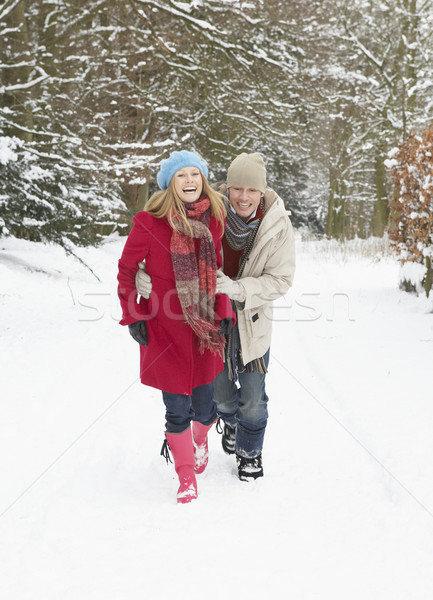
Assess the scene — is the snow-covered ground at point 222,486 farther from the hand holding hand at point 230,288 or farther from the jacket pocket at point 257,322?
the hand holding hand at point 230,288

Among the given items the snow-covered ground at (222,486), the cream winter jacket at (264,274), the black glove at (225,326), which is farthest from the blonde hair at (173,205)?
the snow-covered ground at (222,486)

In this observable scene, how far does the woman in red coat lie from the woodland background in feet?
10.7

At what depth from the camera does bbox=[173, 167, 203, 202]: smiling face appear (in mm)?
2266

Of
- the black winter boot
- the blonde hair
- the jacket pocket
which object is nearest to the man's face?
the blonde hair

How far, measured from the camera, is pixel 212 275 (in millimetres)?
2307

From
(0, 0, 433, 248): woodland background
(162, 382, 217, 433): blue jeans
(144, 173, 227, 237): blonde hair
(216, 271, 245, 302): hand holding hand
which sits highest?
(0, 0, 433, 248): woodland background

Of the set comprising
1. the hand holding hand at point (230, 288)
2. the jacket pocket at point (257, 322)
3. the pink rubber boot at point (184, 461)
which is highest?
the hand holding hand at point (230, 288)

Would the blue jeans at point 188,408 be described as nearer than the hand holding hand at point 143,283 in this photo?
No

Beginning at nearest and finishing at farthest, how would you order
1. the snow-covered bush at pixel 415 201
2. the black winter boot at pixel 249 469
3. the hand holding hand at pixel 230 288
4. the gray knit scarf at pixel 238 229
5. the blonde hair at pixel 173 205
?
the blonde hair at pixel 173 205 < the hand holding hand at pixel 230 288 < the gray knit scarf at pixel 238 229 < the black winter boot at pixel 249 469 < the snow-covered bush at pixel 415 201

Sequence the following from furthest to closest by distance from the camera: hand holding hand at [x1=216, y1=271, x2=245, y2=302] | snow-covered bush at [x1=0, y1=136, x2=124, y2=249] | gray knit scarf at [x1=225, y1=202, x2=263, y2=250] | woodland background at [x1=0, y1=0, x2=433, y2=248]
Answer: woodland background at [x1=0, y1=0, x2=433, y2=248], snow-covered bush at [x1=0, y1=136, x2=124, y2=249], gray knit scarf at [x1=225, y1=202, x2=263, y2=250], hand holding hand at [x1=216, y1=271, x2=245, y2=302]

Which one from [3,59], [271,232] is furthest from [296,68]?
[271,232]

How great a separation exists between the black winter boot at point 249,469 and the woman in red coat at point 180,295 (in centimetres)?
31

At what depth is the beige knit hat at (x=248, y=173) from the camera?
2.42m

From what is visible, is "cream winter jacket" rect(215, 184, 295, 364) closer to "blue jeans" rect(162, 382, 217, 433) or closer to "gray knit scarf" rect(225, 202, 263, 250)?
"gray knit scarf" rect(225, 202, 263, 250)
